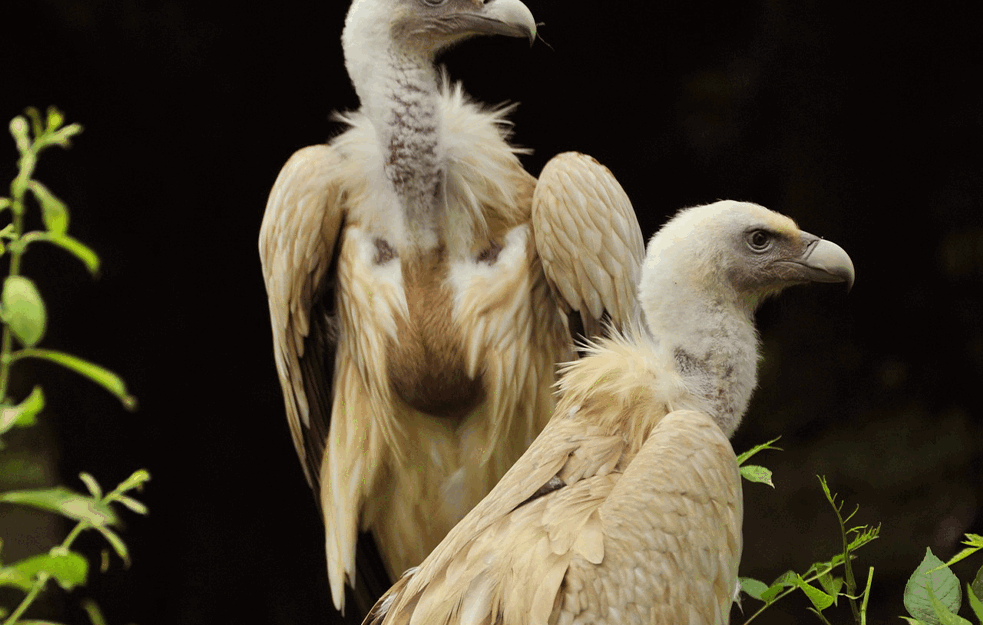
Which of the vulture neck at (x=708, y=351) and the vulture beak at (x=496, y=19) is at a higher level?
the vulture beak at (x=496, y=19)

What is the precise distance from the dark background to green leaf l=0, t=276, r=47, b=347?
216 cm

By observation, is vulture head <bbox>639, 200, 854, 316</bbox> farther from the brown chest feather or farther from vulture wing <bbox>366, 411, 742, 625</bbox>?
the brown chest feather

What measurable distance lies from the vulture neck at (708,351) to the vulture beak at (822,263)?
146 millimetres

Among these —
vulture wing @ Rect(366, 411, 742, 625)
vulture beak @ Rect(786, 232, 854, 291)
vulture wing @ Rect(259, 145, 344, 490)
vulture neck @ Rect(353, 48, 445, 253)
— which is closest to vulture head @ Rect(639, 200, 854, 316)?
vulture beak @ Rect(786, 232, 854, 291)

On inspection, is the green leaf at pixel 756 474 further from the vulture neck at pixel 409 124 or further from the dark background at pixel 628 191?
the dark background at pixel 628 191

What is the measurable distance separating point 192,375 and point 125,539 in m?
0.56

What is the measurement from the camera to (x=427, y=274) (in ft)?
6.25

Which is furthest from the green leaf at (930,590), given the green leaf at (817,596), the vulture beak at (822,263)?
the vulture beak at (822,263)

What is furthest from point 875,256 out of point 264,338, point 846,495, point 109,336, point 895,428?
point 109,336

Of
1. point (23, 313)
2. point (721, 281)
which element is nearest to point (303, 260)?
point (721, 281)

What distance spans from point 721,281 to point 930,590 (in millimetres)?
500

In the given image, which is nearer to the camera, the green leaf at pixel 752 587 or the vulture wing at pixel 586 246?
the green leaf at pixel 752 587

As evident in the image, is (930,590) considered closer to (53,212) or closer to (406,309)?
(406,309)

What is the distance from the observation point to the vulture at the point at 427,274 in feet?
5.92
